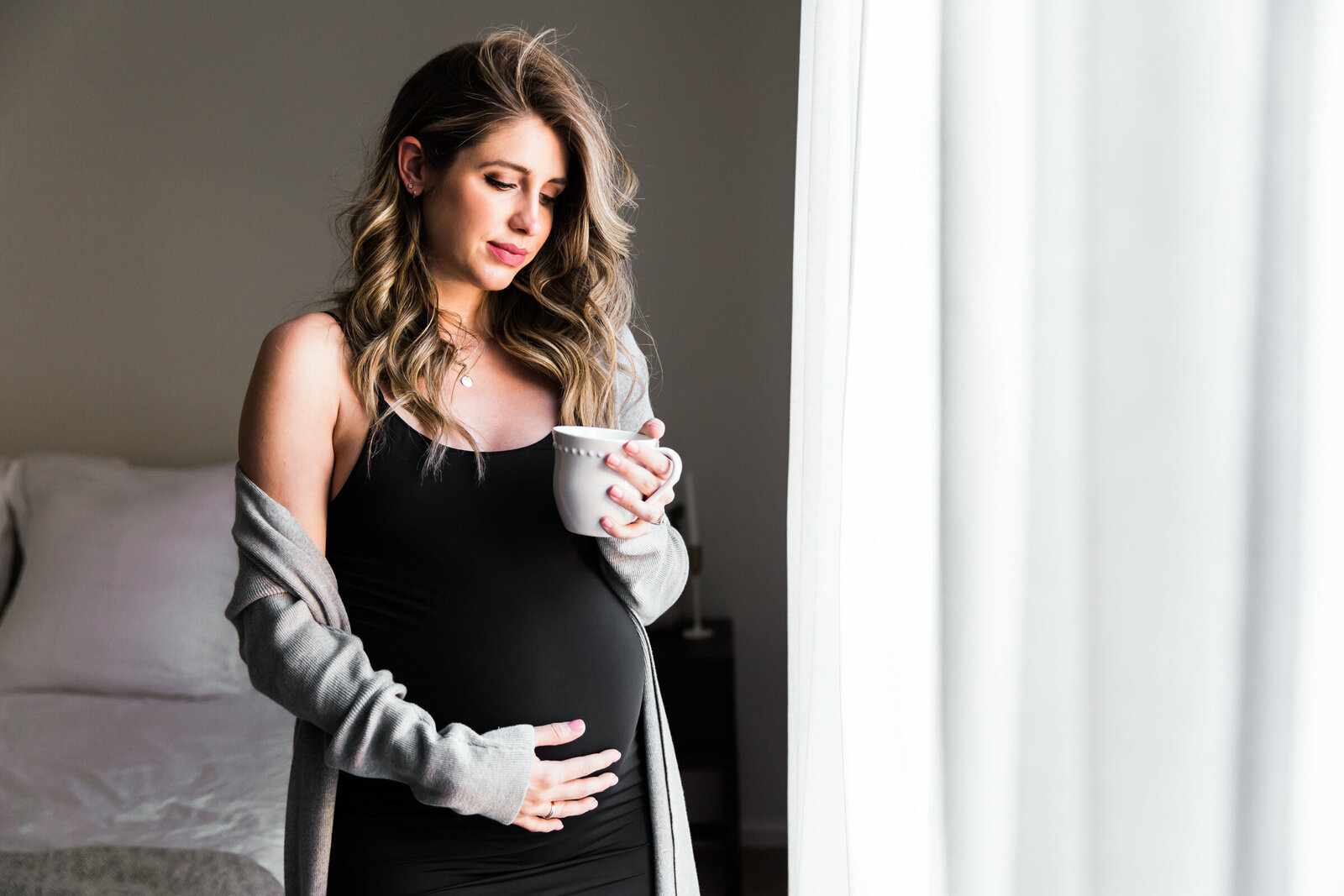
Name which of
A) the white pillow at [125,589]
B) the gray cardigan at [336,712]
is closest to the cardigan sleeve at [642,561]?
the gray cardigan at [336,712]

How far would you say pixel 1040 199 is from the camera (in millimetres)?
372

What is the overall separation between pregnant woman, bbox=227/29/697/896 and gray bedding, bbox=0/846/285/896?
474 mm

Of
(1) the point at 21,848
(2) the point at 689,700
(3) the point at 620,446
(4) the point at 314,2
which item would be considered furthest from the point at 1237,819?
(4) the point at 314,2

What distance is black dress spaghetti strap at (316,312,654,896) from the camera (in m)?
0.95

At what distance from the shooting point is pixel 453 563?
0.97 m

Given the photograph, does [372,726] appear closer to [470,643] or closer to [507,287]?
[470,643]

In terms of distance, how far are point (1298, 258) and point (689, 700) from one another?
214 cm

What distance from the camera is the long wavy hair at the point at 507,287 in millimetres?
1014

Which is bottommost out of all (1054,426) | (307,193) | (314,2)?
(1054,426)

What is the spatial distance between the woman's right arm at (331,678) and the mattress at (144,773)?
757mm

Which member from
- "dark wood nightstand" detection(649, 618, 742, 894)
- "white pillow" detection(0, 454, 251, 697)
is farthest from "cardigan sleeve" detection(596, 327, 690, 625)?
"white pillow" detection(0, 454, 251, 697)

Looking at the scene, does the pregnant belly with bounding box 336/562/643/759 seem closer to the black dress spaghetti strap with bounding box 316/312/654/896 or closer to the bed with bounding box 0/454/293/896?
the black dress spaghetti strap with bounding box 316/312/654/896

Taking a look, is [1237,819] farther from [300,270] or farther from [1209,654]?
[300,270]

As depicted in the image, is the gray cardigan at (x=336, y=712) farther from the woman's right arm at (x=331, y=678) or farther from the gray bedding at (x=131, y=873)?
the gray bedding at (x=131, y=873)
